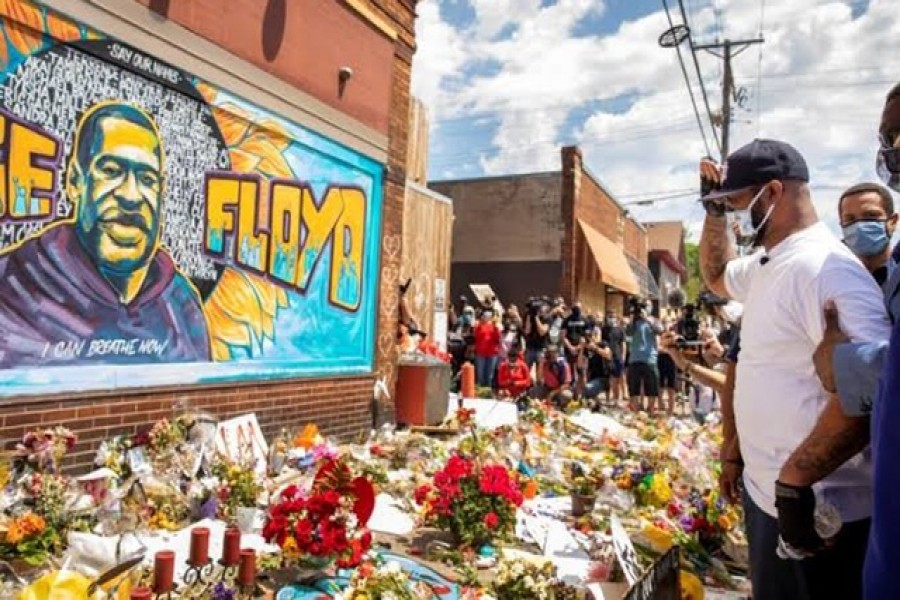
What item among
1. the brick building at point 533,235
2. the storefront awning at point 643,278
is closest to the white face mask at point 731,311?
the brick building at point 533,235

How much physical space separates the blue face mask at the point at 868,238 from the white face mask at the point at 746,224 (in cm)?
83

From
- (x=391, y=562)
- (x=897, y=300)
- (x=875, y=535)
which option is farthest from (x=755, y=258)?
(x=391, y=562)

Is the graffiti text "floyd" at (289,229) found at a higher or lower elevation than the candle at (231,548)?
higher

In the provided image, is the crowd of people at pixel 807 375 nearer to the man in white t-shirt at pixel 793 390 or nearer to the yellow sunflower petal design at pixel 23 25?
the man in white t-shirt at pixel 793 390

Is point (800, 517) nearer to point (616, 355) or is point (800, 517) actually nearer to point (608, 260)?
point (616, 355)

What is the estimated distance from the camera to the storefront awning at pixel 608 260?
2075cm

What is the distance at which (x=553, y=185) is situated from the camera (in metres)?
20.6

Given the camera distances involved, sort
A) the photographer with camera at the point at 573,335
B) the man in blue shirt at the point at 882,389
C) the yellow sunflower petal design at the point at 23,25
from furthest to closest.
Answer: the photographer with camera at the point at 573,335
the yellow sunflower petal design at the point at 23,25
the man in blue shirt at the point at 882,389

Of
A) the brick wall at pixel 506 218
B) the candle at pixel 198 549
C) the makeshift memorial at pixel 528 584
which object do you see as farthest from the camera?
the brick wall at pixel 506 218

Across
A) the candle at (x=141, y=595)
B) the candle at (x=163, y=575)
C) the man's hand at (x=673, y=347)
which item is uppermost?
the man's hand at (x=673, y=347)

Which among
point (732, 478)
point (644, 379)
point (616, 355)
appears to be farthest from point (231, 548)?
point (616, 355)

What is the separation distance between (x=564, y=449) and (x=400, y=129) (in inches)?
175

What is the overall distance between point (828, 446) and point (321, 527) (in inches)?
102

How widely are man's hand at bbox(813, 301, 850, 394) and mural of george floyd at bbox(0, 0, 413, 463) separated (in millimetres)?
4422
